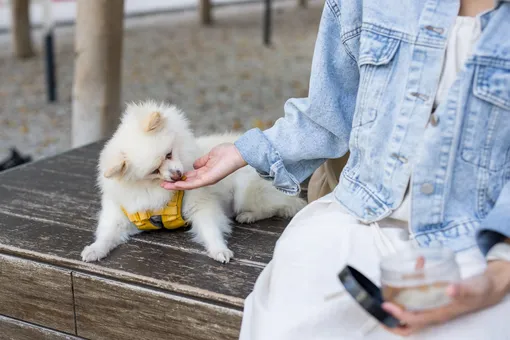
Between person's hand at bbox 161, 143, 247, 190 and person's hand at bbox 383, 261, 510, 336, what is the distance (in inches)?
30.0

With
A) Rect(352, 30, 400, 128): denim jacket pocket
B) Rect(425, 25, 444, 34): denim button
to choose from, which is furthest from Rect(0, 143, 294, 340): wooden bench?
Rect(425, 25, 444, 34): denim button

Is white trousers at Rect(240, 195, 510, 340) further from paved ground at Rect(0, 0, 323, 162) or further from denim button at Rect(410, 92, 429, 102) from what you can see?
paved ground at Rect(0, 0, 323, 162)

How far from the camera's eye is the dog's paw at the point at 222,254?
2104mm

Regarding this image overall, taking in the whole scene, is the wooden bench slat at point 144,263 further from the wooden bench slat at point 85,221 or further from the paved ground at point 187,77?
the paved ground at point 187,77

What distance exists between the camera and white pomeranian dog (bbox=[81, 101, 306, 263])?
7.07 feet

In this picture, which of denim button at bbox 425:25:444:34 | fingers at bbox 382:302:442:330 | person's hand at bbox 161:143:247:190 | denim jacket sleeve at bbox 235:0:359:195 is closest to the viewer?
fingers at bbox 382:302:442:330

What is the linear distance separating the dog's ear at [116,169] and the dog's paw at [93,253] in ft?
0.84

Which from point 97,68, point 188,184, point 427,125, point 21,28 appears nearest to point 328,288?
point 427,125

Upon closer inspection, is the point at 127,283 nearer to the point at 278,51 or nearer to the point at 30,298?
the point at 30,298

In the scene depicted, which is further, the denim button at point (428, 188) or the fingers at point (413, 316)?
the denim button at point (428, 188)

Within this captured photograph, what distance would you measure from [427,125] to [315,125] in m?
0.40

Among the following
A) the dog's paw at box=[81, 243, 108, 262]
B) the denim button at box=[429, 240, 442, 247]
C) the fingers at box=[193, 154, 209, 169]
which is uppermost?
the denim button at box=[429, 240, 442, 247]

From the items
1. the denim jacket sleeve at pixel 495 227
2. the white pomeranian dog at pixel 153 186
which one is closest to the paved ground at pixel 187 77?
the white pomeranian dog at pixel 153 186

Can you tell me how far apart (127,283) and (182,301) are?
22cm
